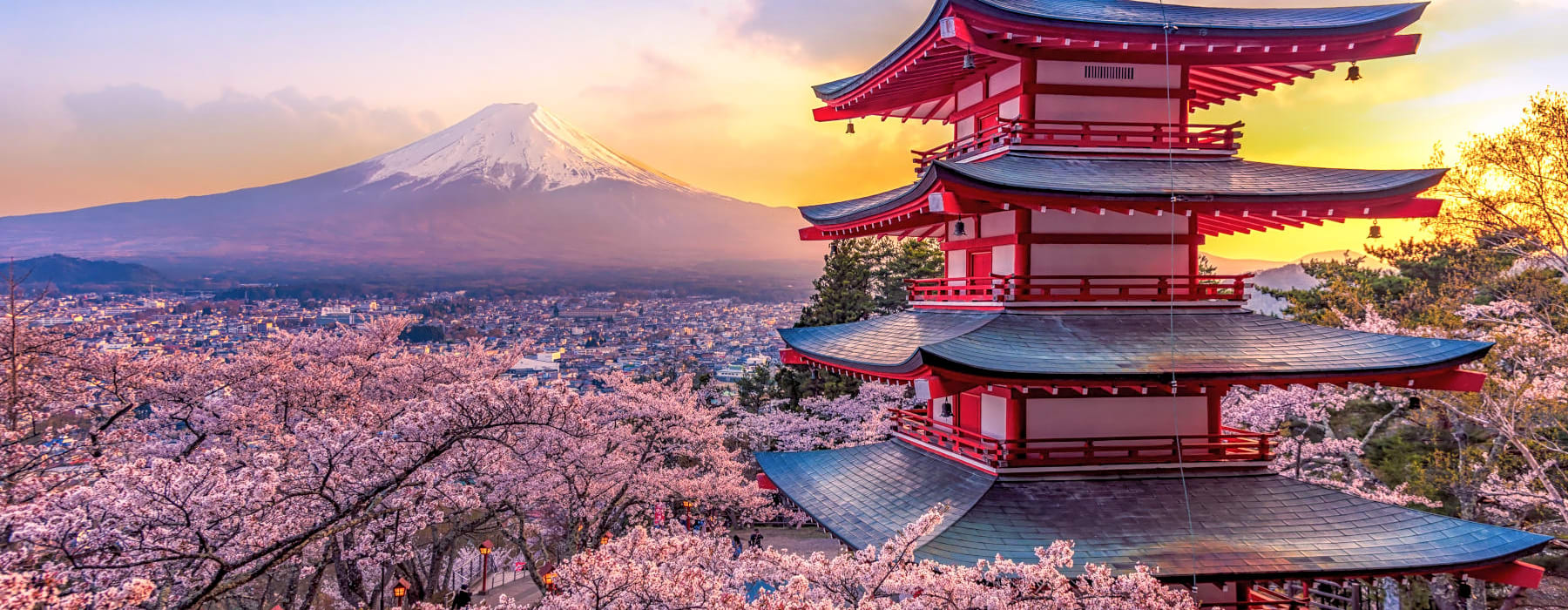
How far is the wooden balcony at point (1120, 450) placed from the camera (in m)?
8.48

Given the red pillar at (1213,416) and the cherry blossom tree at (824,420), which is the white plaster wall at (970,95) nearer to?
the red pillar at (1213,416)

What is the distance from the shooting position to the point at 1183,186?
845 centimetres

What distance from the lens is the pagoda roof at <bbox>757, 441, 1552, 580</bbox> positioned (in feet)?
23.2

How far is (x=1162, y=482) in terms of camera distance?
335 inches

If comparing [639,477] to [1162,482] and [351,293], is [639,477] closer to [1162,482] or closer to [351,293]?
[1162,482]

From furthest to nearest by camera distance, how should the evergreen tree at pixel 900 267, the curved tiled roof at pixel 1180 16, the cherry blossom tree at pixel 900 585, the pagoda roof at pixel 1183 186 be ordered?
the evergreen tree at pixel 900 267
the curved tiled roof at pixel 1180 16
the pagoda roof at pixel 1183 186
the cherry blossom tree at pixel 900 585

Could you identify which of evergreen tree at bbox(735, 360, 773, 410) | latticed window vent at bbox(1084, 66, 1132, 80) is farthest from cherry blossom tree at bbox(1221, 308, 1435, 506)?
evergreen tree at bbox(735, 360, 773, 410)

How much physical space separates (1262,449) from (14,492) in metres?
13.9

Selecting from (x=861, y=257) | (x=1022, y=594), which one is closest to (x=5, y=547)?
(x=1022, y=594)

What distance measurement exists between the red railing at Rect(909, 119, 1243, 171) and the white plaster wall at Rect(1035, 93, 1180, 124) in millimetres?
144

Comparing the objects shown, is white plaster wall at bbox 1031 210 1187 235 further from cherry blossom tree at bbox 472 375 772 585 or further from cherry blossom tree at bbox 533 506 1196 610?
cherry blossom tree at bbox 472 375 772 585

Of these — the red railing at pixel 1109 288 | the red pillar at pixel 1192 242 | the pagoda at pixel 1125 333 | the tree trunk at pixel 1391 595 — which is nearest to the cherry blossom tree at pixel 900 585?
the pagoda at pixel 1125 333

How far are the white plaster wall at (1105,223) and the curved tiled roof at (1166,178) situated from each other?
0.56 meters

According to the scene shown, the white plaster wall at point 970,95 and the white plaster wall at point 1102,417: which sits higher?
the white plaster wall at point 970,95
